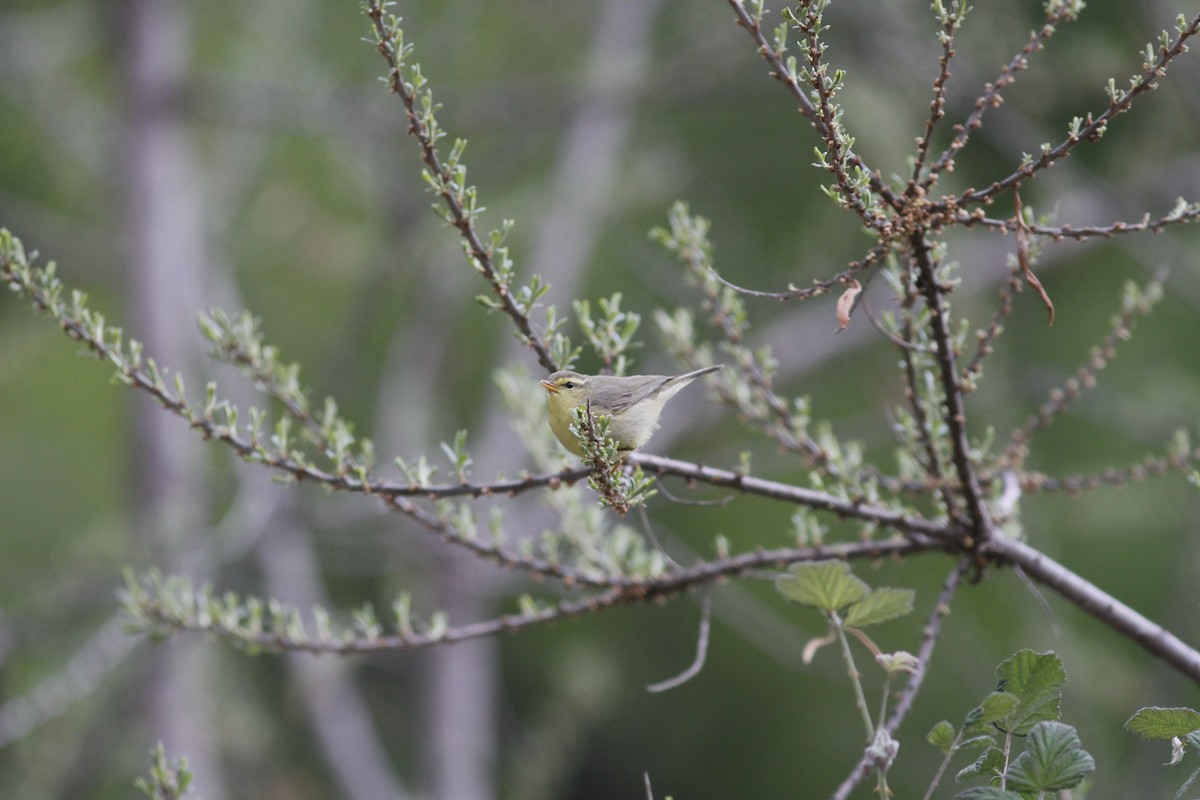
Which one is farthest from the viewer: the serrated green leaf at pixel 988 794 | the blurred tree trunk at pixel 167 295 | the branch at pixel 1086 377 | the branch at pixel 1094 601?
the blurred tree trunk at pixel 167 295

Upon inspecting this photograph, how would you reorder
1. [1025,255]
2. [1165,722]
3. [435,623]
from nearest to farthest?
[1165,722] → [1025,255] → [435,623]

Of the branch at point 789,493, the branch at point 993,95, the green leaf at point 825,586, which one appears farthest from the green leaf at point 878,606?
the branch at point 993,95

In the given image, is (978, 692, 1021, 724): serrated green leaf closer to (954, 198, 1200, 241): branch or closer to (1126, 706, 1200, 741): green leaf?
(1126, 706, 1200, 741): green leaf

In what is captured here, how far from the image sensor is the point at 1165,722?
1.15 m

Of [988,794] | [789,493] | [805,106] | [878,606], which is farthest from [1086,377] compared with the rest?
[988,794]

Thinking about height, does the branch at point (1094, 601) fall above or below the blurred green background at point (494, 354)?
below

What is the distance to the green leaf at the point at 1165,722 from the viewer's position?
114 centimetres

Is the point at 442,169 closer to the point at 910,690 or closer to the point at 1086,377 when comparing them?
the point at 910,690

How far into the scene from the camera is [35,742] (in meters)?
5.03

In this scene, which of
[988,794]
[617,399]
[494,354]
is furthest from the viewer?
[494,354]

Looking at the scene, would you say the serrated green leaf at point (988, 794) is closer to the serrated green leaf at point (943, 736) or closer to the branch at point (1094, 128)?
the serrated green leaf at point (943, 736)

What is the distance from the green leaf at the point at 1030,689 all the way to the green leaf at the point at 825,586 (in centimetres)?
17

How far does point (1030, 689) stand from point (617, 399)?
36.9 inches

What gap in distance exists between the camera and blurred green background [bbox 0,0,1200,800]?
4.53 metres
